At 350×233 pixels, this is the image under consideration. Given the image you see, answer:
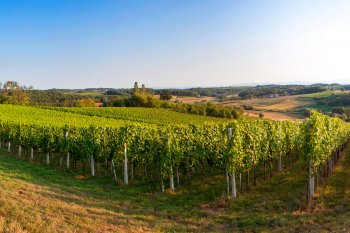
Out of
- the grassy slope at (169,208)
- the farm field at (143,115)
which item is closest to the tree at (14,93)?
the farm field at (143,115)

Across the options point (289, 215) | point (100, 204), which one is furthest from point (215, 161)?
point (100, 204)

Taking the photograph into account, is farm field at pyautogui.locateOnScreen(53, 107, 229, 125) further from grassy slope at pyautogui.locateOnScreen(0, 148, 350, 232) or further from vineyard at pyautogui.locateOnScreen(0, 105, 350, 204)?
grassy slope at pyautogui.locateOnScreen(0, 148, 350, 232)

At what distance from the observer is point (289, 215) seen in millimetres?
13938

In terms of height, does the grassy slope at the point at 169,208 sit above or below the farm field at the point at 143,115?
below

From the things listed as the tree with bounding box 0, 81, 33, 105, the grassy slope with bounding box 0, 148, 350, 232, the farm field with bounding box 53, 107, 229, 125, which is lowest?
the grassy slope with bounding box 0, 148, 350, 232

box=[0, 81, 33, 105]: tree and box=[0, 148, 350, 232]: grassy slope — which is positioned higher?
box=[0, 81, 33, 105]: tree

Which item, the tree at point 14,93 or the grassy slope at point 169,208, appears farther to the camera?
the tree at point 14,93

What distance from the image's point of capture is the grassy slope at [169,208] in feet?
36.6

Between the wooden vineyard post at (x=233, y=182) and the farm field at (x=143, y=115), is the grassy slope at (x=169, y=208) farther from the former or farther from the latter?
the farm field at (x=143, y=115)

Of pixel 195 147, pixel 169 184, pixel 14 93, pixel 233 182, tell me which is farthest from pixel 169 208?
pixel 14 93

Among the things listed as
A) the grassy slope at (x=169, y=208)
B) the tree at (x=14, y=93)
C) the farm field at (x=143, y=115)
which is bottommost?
the grassy slope at (x=169, y=208)

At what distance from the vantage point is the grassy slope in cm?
1114

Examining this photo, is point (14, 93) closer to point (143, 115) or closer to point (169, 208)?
point (143, 115)

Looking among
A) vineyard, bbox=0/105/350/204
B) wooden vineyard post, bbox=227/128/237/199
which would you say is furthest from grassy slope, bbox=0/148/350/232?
vineyard, bbox=0/105/350/204
